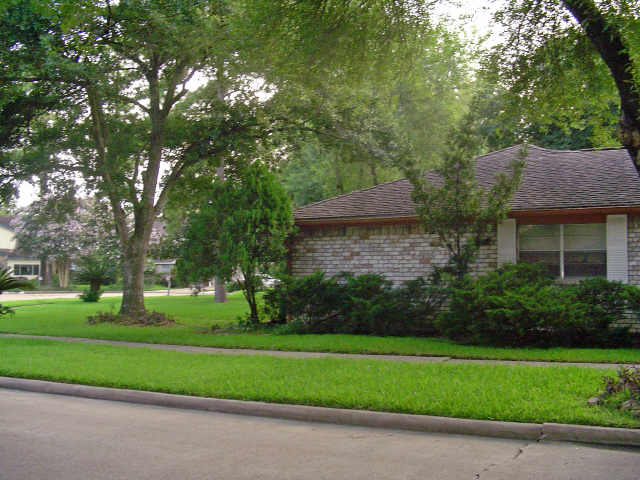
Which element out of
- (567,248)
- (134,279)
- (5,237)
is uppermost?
(5,237)

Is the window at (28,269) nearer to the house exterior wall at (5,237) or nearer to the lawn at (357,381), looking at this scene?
the house exterior wall at (5,237)

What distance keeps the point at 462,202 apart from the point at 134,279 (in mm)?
12253

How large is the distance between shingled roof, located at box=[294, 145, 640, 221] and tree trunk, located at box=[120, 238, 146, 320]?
6.21 metres

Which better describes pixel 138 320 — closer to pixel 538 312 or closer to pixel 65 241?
pixel 538 312

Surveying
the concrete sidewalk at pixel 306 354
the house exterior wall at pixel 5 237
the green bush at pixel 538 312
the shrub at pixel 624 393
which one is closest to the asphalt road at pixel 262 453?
the shrub at pixel 624 393

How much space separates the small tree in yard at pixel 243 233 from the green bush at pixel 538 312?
5.46 m

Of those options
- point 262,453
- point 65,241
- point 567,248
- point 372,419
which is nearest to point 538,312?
point 567,248

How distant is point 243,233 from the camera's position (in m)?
16.7

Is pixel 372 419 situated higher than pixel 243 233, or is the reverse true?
pixel 243 233

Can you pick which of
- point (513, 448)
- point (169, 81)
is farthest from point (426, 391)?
point (169, 81)

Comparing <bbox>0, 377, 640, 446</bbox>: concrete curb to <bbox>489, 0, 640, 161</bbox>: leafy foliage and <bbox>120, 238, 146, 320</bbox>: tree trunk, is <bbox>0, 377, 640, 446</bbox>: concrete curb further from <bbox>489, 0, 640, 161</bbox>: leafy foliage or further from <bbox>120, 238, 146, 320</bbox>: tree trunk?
<bbox>120, 238, 146, 320</bbox>: tree trunk

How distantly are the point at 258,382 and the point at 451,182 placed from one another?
7484 millimetres

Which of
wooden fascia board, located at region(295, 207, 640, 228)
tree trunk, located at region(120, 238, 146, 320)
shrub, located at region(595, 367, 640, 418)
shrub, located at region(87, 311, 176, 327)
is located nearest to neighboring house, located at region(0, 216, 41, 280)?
tree trunk, located at region(120, 238, 146, 320)

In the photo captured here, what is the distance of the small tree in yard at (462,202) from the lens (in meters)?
14.2
